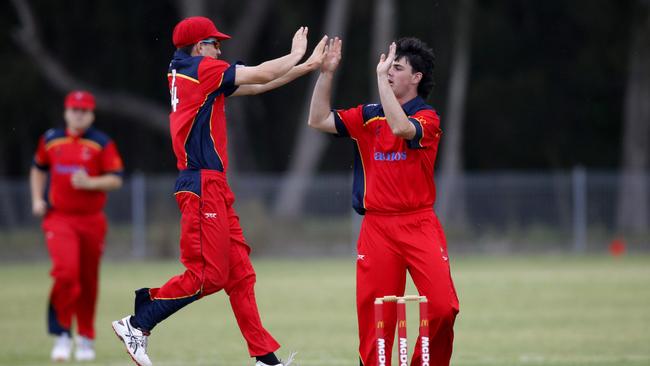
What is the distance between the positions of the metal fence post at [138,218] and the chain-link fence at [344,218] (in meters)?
0.02

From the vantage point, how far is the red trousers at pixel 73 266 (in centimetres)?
1127

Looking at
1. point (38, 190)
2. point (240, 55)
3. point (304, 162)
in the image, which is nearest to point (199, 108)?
point (38, 190)

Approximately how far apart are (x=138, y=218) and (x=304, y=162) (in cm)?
557

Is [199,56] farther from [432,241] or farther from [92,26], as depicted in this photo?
[92,26]

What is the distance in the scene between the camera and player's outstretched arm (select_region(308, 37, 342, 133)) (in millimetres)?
7980

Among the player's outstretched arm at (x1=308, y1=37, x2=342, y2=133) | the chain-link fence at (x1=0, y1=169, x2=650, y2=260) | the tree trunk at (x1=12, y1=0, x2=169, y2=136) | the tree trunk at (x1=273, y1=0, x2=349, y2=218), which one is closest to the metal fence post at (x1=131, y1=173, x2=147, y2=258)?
the chain-link fence at (x1=0, y1=169, x2=650, y2=260)

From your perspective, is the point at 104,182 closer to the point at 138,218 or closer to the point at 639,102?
the point at 138,218

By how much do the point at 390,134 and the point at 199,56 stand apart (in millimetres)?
1417

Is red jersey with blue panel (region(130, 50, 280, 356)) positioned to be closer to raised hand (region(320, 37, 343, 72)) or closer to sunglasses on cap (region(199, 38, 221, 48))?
sunglasses on cap (region(199, 38, 221, 48))

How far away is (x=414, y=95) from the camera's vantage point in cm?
809

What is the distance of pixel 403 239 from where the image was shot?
7805mm

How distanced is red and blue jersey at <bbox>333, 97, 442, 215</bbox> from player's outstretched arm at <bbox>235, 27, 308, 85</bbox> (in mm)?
570

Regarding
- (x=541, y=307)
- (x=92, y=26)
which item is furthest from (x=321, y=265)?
(x=92, y=26)

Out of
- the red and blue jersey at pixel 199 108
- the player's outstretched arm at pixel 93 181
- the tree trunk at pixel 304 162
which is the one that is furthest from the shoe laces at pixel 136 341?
the tree trunk at pixel 304 162
